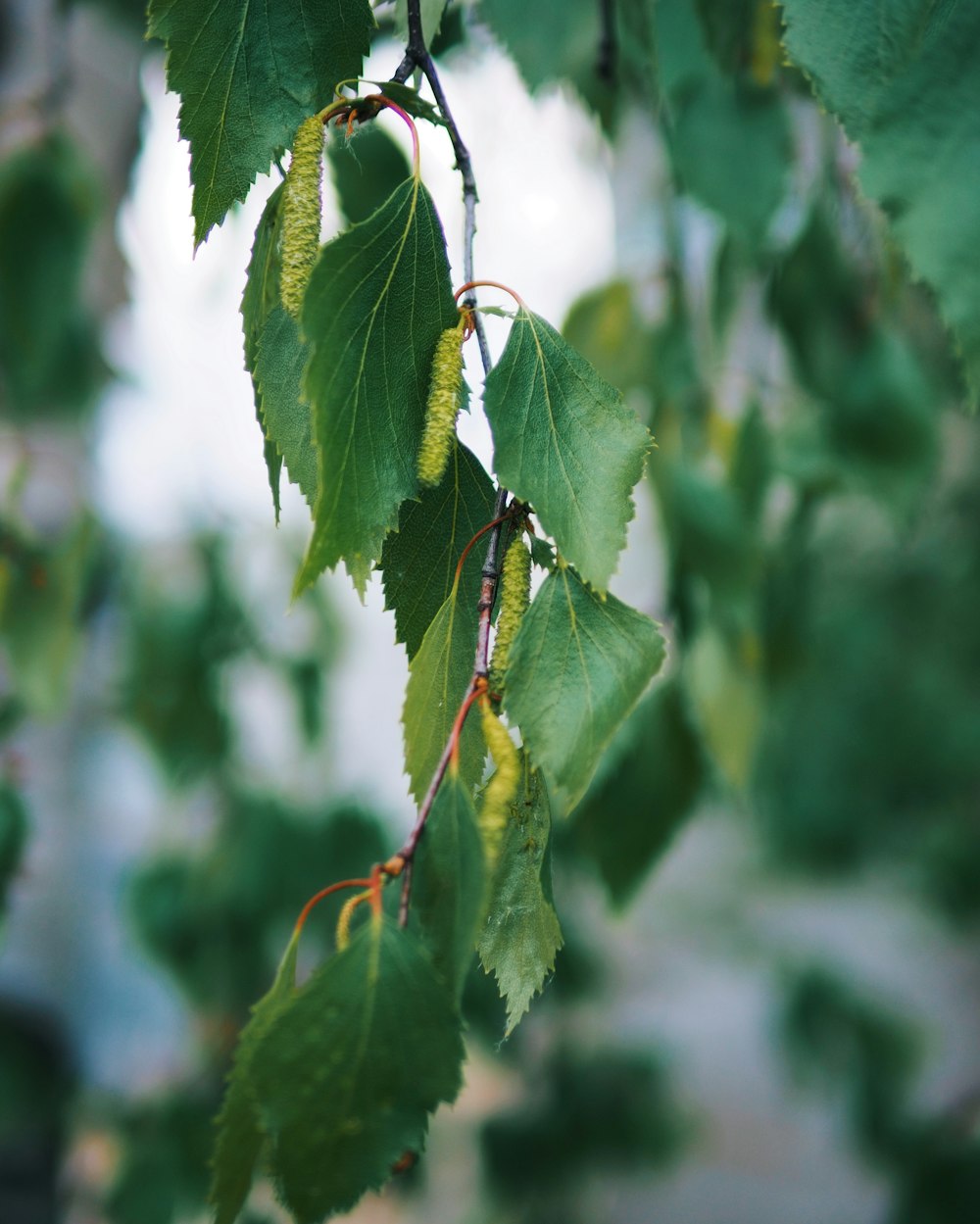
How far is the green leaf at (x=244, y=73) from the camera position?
25 centimetres

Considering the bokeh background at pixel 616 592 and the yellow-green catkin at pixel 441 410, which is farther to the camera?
the bokeh background at pixel 616 592

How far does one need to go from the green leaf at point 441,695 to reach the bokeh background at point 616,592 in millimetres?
22

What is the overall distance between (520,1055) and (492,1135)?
118mm

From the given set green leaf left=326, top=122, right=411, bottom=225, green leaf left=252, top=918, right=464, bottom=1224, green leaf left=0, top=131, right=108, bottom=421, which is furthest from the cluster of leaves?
green leaf left=0, top=131, right=108, bottom=421

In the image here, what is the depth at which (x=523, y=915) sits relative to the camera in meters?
0.24

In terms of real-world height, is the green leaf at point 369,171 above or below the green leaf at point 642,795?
above

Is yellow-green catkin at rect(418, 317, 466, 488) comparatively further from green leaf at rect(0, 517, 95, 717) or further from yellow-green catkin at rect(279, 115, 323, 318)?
green leaf at rect(0, 517, 95, 717)

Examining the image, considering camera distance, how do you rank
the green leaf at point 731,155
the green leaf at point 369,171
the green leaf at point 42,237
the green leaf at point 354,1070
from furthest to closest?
the green leaf at point 42,237, the green leaf at point 731,155, the green leaf at point 369,171, the green leaf at point 354,1070

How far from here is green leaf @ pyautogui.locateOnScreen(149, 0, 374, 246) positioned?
9.8 inches

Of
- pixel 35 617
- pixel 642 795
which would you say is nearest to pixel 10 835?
pixel 35 617

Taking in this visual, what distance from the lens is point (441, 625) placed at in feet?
0.83

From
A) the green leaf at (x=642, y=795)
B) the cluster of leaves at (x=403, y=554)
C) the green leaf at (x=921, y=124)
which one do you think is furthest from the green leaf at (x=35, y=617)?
the green leaf at (x=921, y=124)

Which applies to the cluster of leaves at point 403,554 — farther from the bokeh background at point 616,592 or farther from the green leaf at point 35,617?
the green leaf at point 35,617

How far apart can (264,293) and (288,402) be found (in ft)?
0.11
